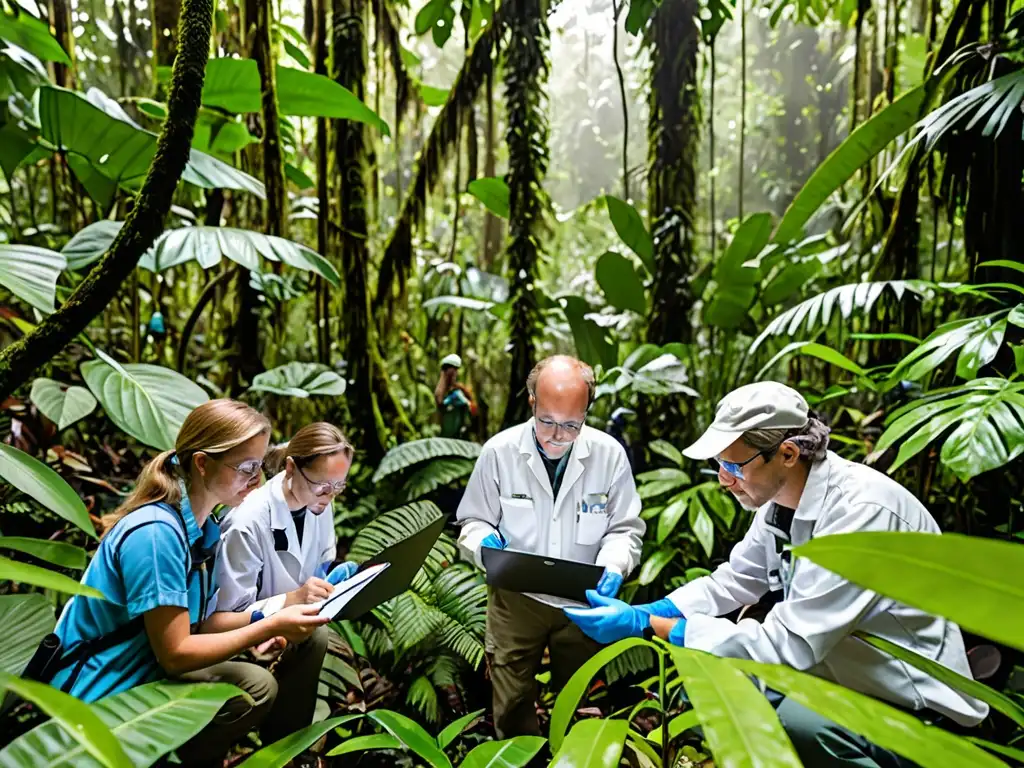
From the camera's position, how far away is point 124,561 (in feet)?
4.91

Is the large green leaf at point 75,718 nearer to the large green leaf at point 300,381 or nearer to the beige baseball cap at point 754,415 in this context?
the beige baseball cap at point 754,415

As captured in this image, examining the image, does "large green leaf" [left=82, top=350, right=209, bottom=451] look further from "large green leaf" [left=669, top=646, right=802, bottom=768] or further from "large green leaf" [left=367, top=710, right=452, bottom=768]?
"large green leaf" [left=669, top=646, right=802, bottom=768]

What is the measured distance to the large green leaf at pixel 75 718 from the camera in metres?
0.64

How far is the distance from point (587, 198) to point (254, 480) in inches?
658

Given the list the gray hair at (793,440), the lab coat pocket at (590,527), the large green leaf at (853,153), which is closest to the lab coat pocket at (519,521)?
the lab coat pocket at (590,527)

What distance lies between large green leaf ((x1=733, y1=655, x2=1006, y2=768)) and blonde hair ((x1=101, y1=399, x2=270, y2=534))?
1.35m

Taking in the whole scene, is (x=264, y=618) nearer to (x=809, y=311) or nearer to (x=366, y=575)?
(x=366, y=575)

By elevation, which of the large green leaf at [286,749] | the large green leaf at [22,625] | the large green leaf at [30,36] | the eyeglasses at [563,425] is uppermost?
the large green leaf at [30,36]

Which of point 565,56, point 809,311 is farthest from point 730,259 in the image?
point 565,56

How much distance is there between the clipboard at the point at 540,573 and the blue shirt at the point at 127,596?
0.86 meters

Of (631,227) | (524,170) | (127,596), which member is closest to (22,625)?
(127,596)

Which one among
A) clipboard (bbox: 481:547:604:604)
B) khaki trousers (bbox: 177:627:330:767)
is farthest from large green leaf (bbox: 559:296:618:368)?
khaki trousers (bbox: 177:627:330:767)

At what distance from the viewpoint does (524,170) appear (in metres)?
3.69

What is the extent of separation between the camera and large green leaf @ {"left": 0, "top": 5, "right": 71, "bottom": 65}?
8.55 ft
